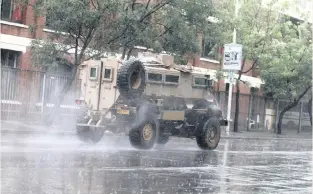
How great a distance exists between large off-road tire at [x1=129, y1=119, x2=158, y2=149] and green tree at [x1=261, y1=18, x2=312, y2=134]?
15.3 meters

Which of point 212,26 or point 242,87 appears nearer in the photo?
point 212,26

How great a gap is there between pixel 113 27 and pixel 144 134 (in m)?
5.40

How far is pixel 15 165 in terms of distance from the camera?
998 centimetres

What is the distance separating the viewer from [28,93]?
23.4 m

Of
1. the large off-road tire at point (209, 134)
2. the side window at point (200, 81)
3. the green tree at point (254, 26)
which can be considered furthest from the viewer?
the green tree at point (254, 26)

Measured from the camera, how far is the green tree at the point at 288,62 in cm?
3086

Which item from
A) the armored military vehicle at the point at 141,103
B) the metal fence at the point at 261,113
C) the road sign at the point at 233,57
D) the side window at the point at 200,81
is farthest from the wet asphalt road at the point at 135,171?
the metal fence at the point at 261,113

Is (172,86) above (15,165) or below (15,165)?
above

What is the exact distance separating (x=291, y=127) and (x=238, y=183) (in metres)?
33.6

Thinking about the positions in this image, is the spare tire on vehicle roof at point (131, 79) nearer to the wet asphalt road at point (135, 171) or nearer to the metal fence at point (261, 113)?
the wet asphalt road at point (135, 171)

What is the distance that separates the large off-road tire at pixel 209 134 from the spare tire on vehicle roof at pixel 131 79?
9.32 ft

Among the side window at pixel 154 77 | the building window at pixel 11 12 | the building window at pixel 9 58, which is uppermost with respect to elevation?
the building window at pixel 11 12

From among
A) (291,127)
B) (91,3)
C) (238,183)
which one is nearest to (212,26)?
(91,3)

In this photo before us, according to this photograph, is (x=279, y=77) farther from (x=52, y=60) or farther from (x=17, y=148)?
(x=17, y=148)
